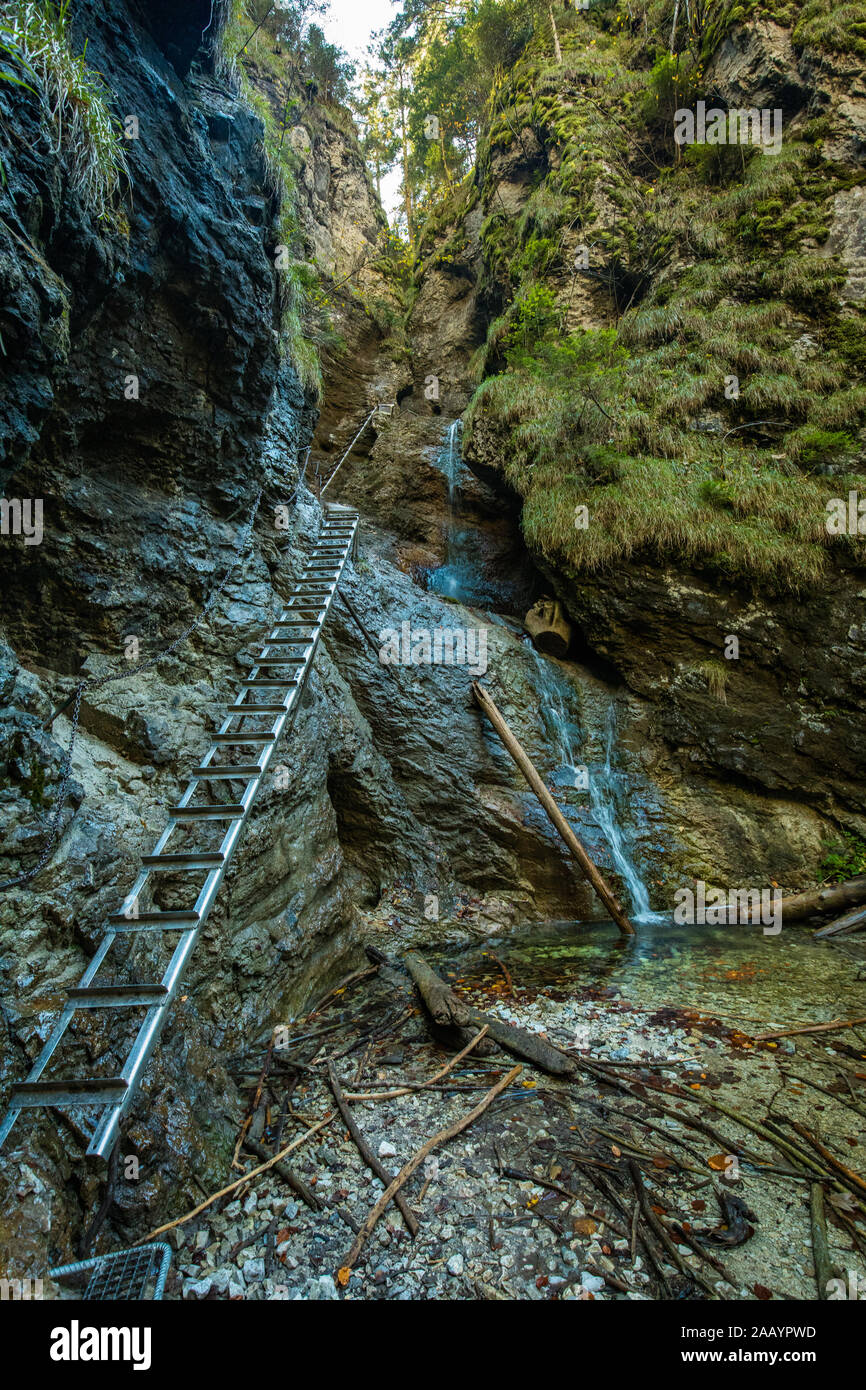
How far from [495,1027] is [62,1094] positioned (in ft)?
9.29

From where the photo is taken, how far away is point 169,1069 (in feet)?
11.0

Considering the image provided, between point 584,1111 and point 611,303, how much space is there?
1436 centimetres

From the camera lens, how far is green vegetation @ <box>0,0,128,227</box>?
3.42 m

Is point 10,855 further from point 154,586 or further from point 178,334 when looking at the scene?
point 178,334

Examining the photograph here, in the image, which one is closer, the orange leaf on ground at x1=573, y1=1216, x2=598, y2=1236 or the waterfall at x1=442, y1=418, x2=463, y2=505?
the orange leaf on ground at x1=573, y1=1216, x2=598, y2=1236

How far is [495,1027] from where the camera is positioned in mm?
4332

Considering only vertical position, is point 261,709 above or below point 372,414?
below

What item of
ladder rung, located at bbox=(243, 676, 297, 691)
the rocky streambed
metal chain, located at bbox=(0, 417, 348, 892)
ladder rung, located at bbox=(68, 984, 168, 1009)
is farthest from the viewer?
ladder rung, located at bbox=(243, 676, 297, 691)

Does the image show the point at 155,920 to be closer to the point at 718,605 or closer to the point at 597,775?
the point at 597,775

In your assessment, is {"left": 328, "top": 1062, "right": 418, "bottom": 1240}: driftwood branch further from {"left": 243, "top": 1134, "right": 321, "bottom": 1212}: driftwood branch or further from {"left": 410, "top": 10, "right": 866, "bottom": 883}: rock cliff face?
{"left": 410, "top": 10, "right": 866, "bottom": 883}: rock cliff face

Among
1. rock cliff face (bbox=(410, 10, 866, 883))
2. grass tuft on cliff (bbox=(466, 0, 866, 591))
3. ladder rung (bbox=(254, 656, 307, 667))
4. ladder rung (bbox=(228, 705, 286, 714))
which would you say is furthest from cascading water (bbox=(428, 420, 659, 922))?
ladder rung (bbox=(228, 705, 286, 714))

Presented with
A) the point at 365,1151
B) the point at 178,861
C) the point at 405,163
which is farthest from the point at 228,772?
the point at 405,163

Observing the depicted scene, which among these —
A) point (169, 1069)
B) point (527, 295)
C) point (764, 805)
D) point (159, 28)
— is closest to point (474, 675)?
point (764, 805)

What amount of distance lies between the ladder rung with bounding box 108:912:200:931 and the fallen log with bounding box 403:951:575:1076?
1985 mm
